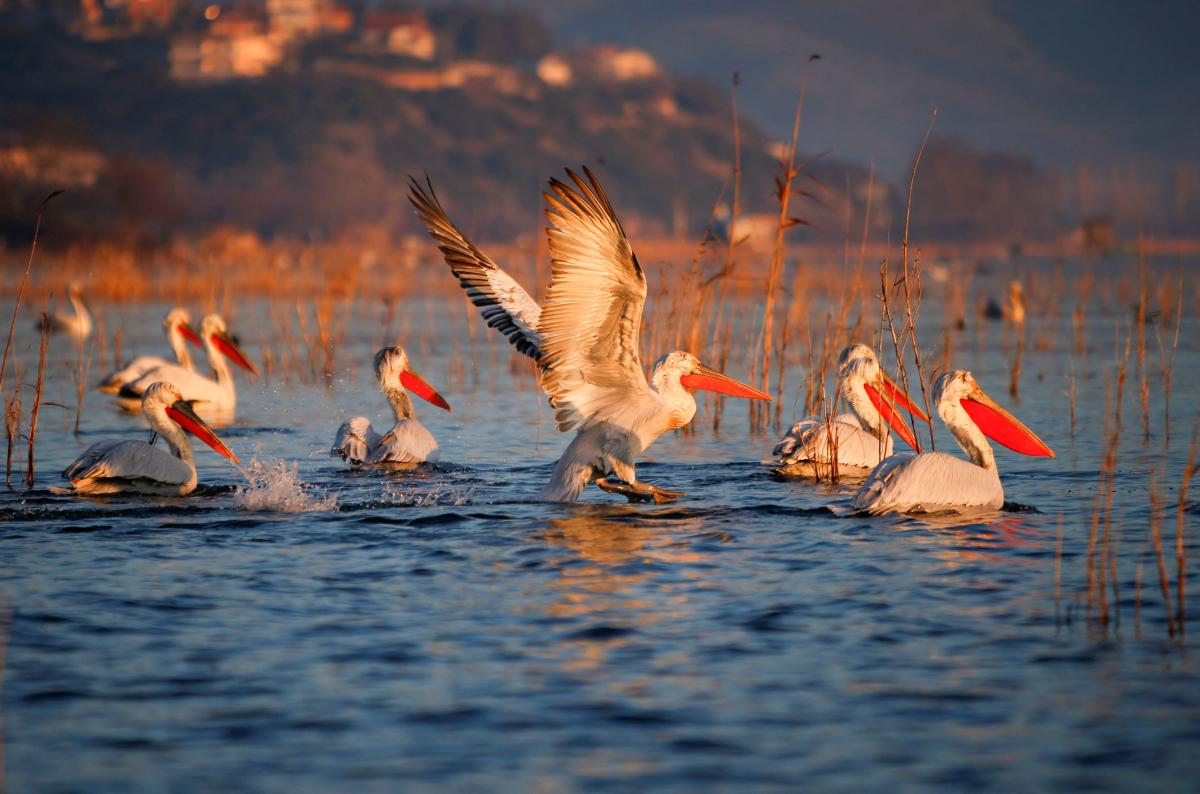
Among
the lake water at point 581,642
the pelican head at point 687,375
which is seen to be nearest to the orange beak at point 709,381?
the pelican head at point 687,375

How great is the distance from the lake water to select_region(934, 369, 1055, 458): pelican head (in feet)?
1.01

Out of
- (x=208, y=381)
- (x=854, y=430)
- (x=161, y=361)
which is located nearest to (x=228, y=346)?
(x=208, y=381)

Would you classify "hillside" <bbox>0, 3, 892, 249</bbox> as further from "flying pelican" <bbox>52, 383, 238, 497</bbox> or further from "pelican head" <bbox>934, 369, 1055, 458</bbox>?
"pelican head" <bbox>934, 369, 1055, 458</bbox>

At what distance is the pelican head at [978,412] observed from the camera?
8039 millimetres

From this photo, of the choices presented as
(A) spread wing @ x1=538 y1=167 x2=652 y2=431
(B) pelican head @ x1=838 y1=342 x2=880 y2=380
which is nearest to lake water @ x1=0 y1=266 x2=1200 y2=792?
(A) spread wing @ x1=538 y1=167 x2=652 y2=431

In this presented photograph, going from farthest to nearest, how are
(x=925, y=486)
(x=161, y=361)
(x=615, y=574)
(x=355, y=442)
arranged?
(x=161, y=361) < (x=355, y=442) < (x=925, y=486) < (x=615, y=574)

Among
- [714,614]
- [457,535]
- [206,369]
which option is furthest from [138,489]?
[206,369]

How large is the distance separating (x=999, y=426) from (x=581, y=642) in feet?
12.6

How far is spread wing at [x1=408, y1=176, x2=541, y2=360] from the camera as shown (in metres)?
8.54

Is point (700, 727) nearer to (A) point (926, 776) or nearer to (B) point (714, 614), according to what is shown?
(A) point (926, 776)

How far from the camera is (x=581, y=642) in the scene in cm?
524

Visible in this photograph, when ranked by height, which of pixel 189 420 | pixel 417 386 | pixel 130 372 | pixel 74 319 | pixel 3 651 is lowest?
pixel 3 651

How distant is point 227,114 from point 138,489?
94.0 metres

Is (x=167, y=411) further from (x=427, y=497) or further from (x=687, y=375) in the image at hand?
(x=687, y=375)
